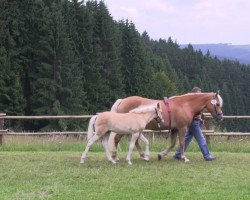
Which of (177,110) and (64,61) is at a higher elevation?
(177,110)

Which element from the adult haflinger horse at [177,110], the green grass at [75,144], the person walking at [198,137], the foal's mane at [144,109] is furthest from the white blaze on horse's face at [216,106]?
the green grass at [75,144]

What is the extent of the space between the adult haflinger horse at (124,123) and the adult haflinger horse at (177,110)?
15.0 inches

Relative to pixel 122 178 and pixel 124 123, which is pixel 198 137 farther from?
pixel 122 178

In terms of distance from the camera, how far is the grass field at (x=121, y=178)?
→ 8.13m

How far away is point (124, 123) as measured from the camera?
11.0m

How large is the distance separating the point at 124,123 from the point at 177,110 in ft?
5.09

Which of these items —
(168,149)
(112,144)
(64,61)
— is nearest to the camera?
(112,144)

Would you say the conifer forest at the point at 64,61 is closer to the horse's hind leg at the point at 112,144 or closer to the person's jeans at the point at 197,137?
the person's jeans at the point at 197,137

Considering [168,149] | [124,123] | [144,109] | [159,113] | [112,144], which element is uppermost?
[144,109]

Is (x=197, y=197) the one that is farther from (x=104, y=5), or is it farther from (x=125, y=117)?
(x=104, y=5)

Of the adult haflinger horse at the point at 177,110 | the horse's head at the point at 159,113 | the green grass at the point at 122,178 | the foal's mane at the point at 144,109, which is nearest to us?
the green grass at the point at 122,178

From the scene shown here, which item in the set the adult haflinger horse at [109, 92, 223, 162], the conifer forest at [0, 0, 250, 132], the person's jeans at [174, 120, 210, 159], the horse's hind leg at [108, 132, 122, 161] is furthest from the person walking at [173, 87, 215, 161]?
the conifer forest at [0, 0, 250, 132]

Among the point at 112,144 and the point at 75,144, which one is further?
the point at 75,144

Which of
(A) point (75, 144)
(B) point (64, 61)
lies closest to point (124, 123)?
(A) point (75, 144)
